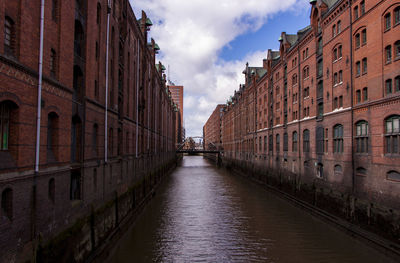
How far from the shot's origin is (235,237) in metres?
15.7

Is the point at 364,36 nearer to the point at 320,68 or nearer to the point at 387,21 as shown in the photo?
the point at 387,21

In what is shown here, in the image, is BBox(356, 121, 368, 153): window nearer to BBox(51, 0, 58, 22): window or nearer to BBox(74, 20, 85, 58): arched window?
BBox(74, 20, 85, 58): arched window

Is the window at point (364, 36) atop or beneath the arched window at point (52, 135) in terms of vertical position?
atop

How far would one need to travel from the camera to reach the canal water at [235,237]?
41.8 ft

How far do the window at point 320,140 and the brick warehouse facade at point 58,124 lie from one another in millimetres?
15246

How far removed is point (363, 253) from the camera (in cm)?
1278

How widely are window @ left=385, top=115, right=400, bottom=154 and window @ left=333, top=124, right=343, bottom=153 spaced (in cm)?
508

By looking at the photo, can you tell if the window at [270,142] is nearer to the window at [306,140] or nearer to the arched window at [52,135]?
the window at [306,140]

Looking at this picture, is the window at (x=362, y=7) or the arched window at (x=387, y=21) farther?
the window at (x=362, y=7)

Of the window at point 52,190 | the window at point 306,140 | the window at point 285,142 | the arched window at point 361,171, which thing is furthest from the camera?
the window at point 285,142

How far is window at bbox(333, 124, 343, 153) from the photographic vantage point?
64.5 ft

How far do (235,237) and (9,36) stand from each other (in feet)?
45.1

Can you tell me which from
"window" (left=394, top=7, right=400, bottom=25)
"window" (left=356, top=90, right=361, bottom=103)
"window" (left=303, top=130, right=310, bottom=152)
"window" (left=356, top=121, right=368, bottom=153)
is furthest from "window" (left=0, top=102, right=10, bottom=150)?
"window" (left=303, top=130, right=310, bottom=152)

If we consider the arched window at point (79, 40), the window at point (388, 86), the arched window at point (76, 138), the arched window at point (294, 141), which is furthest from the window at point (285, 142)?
the arched window at point (79, 40)
